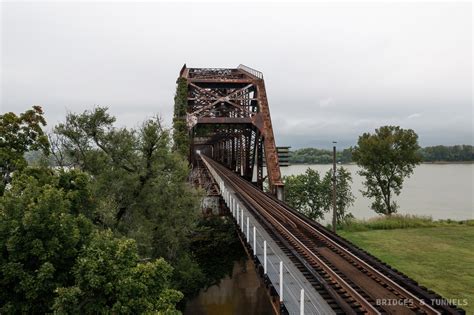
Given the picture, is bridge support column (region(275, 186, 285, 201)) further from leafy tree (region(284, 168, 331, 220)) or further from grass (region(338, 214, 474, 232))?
leafy tree (region(284, 168, 331, 220))

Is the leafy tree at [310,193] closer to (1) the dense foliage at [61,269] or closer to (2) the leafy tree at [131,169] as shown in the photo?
(2) the leafy tree at [131,169]

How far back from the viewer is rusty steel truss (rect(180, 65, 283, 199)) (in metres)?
25.0

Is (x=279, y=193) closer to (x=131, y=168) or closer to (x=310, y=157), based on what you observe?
(x=131, y=168)

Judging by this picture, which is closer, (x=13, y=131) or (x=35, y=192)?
(x=35, y=192)

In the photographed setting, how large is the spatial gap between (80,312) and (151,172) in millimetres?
7989

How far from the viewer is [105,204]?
1266 cm

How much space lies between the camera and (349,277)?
28.1ft

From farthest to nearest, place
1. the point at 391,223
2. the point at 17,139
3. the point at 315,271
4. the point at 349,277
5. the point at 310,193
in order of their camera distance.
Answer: the point at 310,193
the point at 391,223
the point at 17,139
the point at 315,271
the point at 349,277

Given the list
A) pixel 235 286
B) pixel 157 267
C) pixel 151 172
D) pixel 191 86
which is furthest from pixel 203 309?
pixel 191 86

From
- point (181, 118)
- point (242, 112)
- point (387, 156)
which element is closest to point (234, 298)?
point (181, 118)

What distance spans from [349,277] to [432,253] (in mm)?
14741

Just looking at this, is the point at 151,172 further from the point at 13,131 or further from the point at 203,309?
the point at 203,309

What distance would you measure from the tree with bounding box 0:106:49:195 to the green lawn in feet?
60.4

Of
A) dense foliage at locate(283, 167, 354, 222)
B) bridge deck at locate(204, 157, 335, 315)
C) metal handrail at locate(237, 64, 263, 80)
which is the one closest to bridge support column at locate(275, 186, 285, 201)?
dense foliage at locate(283, 167, 354, 222)
